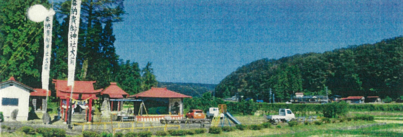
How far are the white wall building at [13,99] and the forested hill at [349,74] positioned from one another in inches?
3007

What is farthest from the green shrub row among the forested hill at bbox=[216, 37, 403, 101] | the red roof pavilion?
the forested hill at bbox=[216, 37, 403, 101]

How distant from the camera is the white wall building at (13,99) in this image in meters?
26.0

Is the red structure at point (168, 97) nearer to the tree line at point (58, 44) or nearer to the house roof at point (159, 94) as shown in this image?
the house roof at point (159, 94)

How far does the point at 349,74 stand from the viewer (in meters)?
91.8

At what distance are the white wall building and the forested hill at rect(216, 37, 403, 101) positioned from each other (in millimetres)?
76372

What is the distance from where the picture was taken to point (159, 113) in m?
33.1

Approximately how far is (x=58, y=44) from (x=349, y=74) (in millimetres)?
78035

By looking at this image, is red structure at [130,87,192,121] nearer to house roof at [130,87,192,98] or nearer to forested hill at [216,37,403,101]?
house roof at [130,87,192,98]

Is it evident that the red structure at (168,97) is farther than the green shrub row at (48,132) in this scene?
Yes

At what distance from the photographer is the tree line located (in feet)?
127

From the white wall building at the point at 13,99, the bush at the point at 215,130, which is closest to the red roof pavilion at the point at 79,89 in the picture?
the white wall building at the point at 13,99

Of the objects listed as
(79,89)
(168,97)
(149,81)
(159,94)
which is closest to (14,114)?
(79,89)

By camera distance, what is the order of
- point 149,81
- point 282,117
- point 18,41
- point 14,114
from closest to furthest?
point 14,114 → point 282,117 → point 18,41 → point 149,81

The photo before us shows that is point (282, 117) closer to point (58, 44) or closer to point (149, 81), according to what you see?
point (58, 44)
